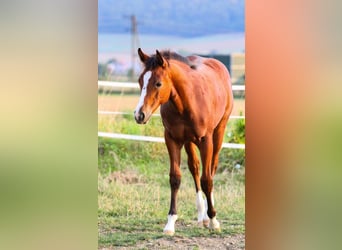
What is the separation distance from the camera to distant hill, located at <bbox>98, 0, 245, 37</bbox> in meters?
3.52

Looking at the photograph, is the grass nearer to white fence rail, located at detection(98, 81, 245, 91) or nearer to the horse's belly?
the horse's belly

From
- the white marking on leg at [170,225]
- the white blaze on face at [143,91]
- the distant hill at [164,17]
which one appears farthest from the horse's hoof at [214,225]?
the distant hill at [164,17]

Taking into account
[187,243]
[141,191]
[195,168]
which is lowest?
[187,243]

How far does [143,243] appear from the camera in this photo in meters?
3.56

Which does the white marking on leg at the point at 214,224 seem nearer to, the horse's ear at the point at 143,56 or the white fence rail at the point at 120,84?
the white fence rail at the point at 120,84

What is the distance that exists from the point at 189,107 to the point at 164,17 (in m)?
0.49

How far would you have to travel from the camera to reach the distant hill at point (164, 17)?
11.6ft

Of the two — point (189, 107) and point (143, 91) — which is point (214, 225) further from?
point (143, 91)

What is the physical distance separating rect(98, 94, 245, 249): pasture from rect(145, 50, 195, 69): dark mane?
18 centimetres

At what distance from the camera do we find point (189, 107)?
354 centimetres

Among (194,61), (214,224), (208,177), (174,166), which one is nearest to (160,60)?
(194,61)

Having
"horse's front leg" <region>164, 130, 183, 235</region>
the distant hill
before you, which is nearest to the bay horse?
"horse's front leg" <region>164, 130, 183, 235</region>
